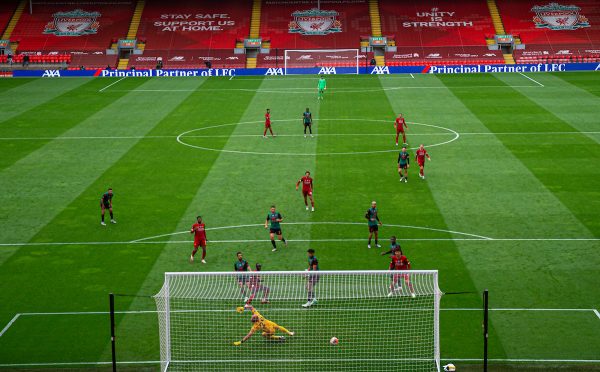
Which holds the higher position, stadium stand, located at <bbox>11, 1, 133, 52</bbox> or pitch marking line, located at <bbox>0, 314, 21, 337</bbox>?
stadium stand, located at <bbox>11, 1, 133, 52</bbox>

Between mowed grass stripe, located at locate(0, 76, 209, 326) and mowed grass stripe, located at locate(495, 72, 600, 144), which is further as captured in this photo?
mowed grass stripe, located at locate(495, 72, 600, 144)

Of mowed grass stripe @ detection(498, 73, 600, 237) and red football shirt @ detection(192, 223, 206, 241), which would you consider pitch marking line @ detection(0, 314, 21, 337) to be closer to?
red football shirt @ detection(192, 223, 206, 241)

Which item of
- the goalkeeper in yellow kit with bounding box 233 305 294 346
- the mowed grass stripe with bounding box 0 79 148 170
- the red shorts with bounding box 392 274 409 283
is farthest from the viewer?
the mowed grass stripe with bounding box 0 79 148 170

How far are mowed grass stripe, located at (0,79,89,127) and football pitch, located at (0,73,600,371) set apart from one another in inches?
17.7

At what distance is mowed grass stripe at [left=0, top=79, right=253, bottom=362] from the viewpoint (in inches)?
869

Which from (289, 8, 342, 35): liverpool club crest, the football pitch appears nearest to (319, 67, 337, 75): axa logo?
(289, 8, 342, 35): liverpool club crest

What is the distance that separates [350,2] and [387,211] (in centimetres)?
6034

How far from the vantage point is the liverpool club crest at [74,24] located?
8544 cm

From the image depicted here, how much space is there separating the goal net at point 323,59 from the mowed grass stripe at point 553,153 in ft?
58.3

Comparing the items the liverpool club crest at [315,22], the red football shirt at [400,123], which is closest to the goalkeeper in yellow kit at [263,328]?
the red football shirt at [400,123]

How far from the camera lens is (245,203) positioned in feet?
111

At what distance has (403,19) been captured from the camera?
283 ft

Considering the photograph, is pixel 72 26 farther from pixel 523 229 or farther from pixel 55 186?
pixel 523 229

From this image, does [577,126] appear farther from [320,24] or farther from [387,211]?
[320,24]
